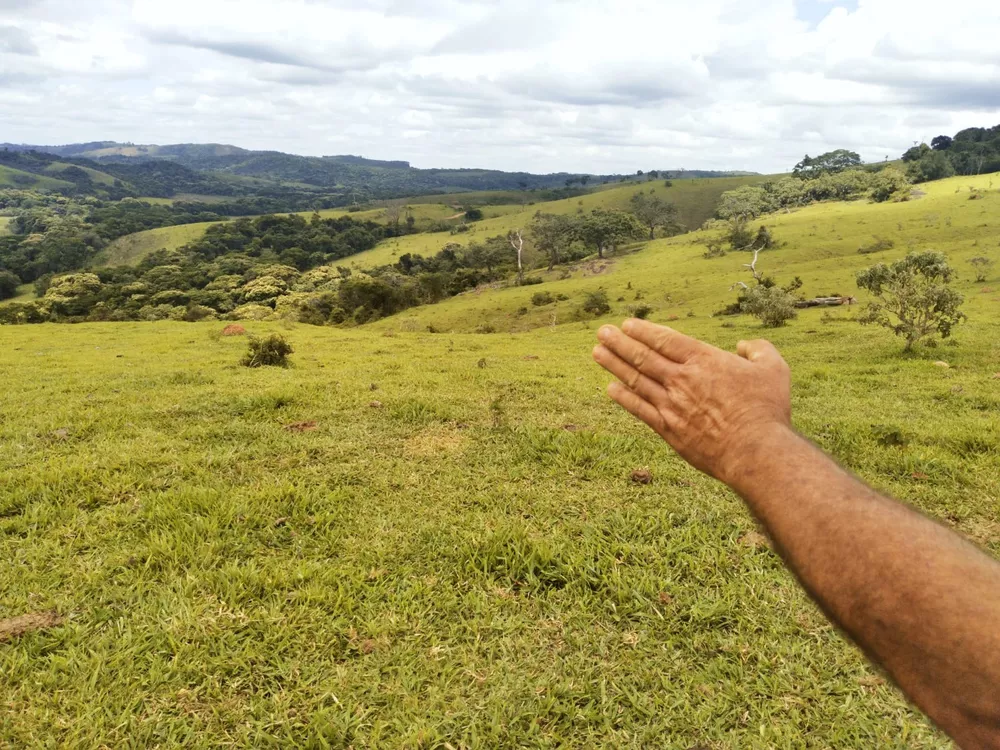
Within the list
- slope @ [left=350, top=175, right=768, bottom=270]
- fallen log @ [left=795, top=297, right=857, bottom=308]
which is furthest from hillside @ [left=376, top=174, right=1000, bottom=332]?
slope @ [left=350, top=175, right=768, bottom=270]

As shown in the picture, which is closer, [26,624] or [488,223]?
[26,624]

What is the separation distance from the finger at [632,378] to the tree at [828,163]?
16208cm

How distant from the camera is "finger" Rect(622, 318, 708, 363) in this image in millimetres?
2742

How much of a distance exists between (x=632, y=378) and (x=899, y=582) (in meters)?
1.39

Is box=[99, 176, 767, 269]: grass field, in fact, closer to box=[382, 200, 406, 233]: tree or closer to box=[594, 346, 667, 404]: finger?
box=[382, 200, 406, 233]: tree

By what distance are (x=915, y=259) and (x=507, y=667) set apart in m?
19.3

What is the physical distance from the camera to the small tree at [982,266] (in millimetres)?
37816

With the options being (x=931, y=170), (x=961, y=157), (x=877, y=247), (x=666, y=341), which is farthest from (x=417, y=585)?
(x=961, y=157)

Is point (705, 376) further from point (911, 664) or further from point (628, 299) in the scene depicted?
point (628, 299)

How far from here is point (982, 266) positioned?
39.1 m

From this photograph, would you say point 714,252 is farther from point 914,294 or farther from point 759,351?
point 759,351

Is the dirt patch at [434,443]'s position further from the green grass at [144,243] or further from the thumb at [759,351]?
the green grass at [144,243]

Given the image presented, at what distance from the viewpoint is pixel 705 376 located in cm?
263

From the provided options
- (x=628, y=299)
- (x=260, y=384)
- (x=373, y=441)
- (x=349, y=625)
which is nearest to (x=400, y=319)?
(x=628, y=299)
